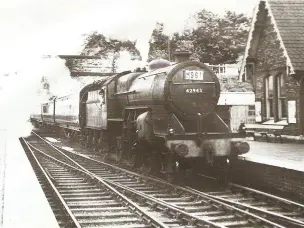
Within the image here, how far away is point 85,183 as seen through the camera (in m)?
11.3

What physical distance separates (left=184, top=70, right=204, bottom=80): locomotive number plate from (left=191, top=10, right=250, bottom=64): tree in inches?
869

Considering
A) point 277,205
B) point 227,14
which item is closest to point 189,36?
point 227,14

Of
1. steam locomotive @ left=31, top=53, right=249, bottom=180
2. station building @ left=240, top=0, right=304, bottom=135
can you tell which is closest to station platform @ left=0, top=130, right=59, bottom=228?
steam locomotive @ left=31, top=53, right=249, bottom=180

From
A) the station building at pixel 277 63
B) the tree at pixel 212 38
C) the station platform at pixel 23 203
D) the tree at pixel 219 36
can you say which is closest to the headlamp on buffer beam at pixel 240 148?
the station platform at pixel 23 203

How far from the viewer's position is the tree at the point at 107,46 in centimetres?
2175

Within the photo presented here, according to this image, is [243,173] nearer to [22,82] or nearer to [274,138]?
[274,138]

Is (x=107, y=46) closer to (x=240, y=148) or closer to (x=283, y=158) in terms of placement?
(x=283, y=158)

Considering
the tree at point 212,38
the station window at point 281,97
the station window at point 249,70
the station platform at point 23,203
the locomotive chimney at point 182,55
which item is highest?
the tree at point 212,38

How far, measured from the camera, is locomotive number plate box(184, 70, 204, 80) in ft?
35.2

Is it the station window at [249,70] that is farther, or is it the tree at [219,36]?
the tree at [219,36]

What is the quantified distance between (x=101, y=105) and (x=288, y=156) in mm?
6042

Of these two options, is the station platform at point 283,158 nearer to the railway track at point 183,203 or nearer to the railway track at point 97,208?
the railway track at point 183,203

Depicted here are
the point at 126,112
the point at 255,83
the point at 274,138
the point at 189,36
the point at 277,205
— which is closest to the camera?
the point at 277,205

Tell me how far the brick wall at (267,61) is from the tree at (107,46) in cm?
528
